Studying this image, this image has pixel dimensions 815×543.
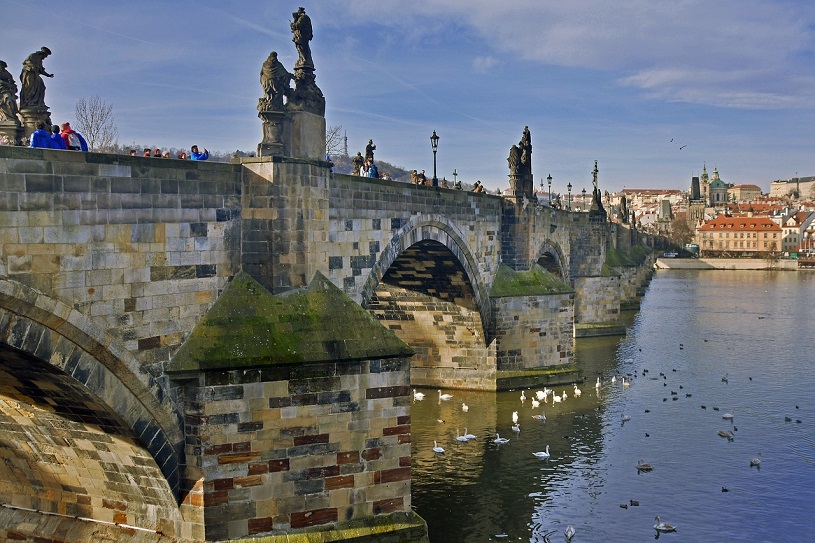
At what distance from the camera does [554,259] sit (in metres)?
48.0

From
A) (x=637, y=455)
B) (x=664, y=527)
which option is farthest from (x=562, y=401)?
(x=664, y=527)

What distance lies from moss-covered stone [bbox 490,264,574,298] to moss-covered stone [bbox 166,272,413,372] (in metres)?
16.7

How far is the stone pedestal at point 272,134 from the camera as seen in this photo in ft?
54.9

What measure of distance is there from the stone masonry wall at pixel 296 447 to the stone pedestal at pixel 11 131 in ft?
14.9

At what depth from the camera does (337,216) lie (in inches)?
797

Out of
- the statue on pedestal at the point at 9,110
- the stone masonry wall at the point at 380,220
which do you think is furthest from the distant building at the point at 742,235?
the statue on pedestal at the point at 9,110

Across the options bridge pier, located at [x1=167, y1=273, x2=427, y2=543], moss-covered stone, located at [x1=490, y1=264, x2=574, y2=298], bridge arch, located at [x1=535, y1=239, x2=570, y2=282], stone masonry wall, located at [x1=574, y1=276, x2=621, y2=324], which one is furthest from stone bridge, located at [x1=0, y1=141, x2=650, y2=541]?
stone masonry wall, located at [x1=574, y1=276, x2=621, y2=324]

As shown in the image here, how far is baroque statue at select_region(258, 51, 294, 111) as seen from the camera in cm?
1694

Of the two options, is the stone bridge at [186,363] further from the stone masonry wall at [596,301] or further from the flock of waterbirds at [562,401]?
the stone masonry wall at [596,301]

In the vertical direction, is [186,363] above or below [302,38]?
below

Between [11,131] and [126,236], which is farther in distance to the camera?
[126,236]

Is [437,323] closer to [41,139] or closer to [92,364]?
[92,364]

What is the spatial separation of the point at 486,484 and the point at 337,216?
24.4 ft

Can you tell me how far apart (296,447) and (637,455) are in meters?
12.6
